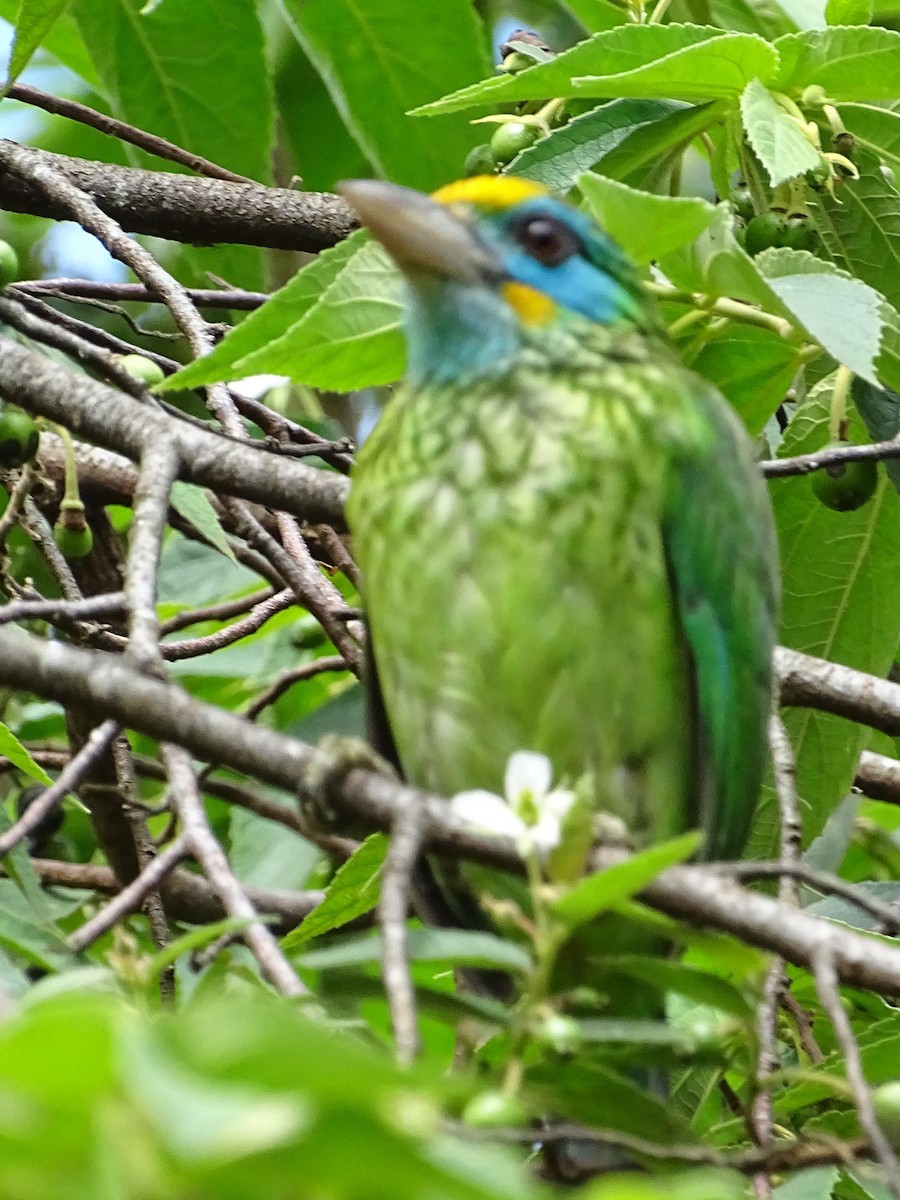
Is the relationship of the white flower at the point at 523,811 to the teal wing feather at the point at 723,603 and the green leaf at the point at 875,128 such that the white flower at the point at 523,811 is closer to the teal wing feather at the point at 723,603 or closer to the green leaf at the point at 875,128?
the teal wing feather at the point at 723,603

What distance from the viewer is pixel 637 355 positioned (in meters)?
2.33

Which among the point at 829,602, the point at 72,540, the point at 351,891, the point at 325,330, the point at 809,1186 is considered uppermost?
the point at 325,330

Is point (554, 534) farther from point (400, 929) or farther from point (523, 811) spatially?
point (400, 929)

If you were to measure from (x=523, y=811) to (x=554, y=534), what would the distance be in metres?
0.60

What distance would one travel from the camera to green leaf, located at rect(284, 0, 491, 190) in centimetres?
329

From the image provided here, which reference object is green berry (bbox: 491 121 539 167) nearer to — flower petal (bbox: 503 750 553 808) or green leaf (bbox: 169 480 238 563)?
green leaf (bbox: 169 480 238 563)

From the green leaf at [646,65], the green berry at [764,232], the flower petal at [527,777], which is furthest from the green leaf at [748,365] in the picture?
the flower petal at [527,777]

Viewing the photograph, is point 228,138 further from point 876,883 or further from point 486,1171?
point 486,1171

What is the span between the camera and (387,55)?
3.30 m

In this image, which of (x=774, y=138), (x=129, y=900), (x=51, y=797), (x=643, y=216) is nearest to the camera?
(x=129, y=900)

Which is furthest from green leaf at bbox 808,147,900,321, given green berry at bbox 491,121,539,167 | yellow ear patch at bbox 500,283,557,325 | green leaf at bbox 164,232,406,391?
green leaf at bbox 164,232,406,391

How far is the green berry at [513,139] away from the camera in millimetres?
2801

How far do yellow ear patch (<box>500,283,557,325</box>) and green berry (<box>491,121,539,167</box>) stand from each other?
1.86 ft

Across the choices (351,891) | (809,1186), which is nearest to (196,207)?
(351,891)
